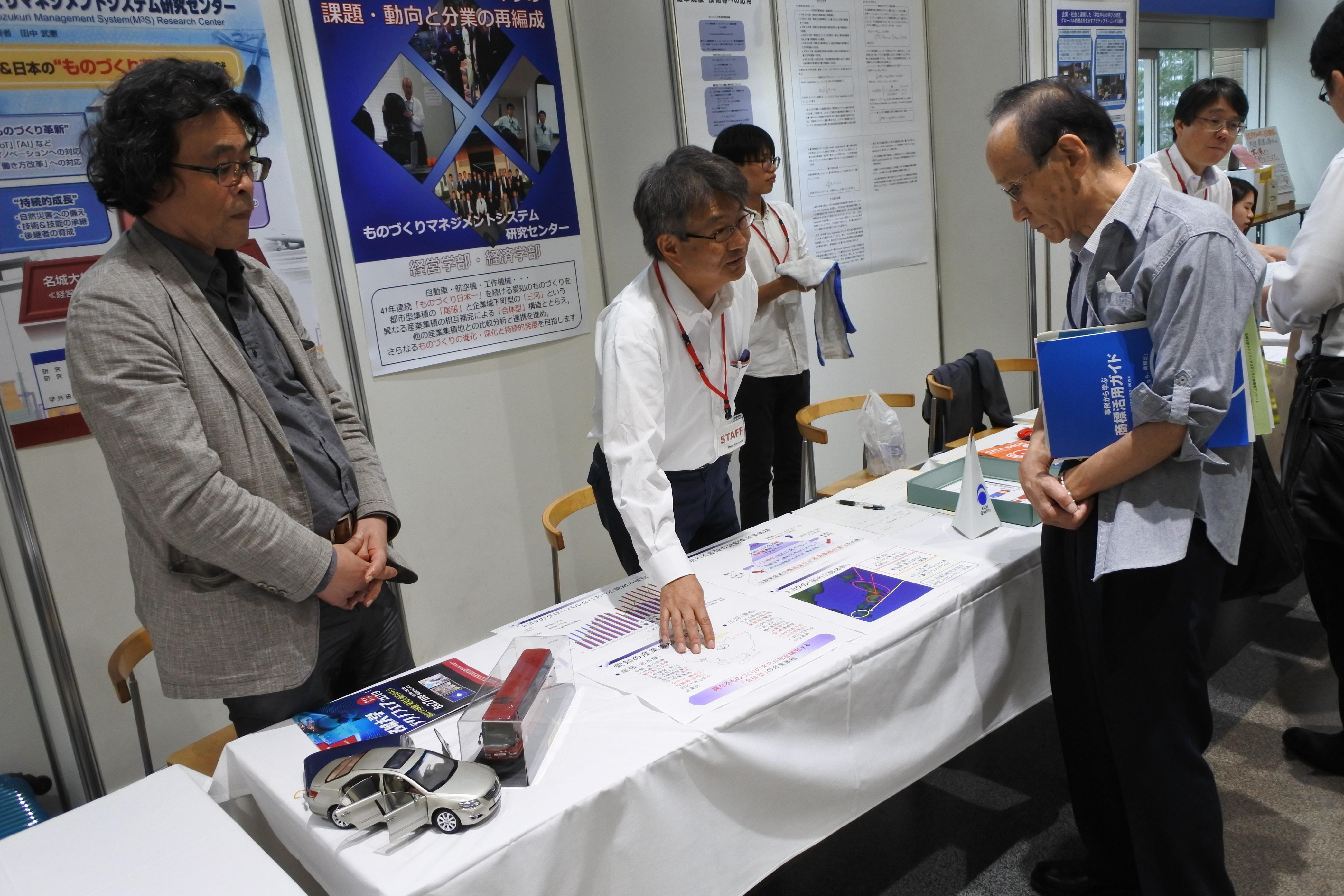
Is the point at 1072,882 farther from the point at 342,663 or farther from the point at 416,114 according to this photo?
→ the point at 416,114

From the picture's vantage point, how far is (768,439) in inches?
138

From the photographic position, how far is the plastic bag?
109 inches

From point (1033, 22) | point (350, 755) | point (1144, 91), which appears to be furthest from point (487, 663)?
point (1144, 91)

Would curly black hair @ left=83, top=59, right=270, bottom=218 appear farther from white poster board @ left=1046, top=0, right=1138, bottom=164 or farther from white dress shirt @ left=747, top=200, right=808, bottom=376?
white poster board @ left=1046, top=0, right=1138, bottom=164

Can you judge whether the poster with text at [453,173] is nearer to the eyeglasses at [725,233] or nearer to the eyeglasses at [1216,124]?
the eyeglasses at [725,233]

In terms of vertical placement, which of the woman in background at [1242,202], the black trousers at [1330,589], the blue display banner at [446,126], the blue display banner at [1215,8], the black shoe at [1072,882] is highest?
the blue display banner at [1215,8]

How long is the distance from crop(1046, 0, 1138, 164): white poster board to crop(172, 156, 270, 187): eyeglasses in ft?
13.5

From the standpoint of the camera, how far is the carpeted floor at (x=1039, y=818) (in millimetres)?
1964

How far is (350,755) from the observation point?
50.0 inches

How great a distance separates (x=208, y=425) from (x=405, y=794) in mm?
654

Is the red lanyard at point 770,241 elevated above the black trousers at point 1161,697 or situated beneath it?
elevated above

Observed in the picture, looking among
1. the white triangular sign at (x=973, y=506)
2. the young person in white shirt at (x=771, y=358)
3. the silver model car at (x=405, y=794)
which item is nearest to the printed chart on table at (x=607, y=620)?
the silver model car at (x=405, y=794)

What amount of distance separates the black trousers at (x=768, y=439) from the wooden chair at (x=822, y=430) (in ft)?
0.17

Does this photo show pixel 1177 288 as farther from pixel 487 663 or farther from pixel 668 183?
pixel 487 663
